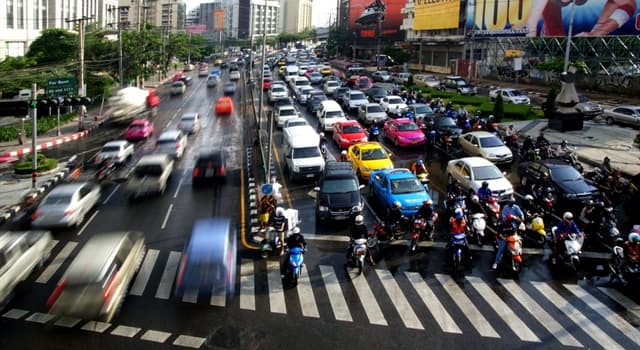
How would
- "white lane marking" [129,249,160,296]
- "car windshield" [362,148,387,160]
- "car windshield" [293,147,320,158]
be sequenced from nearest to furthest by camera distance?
"white lane marking" [129,249,160,296]
"car windshield" [362,148,387,160]
"car windshield" [293,147,320,158]

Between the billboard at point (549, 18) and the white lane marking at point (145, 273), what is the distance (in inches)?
1880

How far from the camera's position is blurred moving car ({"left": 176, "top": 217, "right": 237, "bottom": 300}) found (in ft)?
44.1

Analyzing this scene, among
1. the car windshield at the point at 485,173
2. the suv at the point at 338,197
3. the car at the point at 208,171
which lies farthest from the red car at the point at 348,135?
the car windshield at the point at 485,173

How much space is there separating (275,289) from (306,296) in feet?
3.04

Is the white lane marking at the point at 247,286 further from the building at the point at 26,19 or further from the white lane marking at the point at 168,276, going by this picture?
the building at the point at 26,19

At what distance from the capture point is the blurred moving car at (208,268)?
13.5 meters

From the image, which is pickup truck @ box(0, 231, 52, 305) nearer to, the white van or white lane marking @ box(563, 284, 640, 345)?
the white van

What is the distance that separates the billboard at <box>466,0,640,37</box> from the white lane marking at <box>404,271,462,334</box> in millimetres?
44386

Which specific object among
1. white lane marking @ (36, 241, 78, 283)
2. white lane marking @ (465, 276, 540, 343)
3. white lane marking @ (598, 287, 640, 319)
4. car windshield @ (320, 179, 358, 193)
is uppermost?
car windshield @ (320, 179, 358, 193)

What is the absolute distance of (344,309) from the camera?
13.2 m

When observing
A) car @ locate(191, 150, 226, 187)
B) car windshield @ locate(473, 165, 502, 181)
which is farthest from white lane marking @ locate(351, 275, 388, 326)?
car @ locate(191, 150, 226, 187)

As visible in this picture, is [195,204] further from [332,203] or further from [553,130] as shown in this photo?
[553,130]

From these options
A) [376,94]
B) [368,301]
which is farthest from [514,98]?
[368,301]

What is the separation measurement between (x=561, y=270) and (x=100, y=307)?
1202cm
